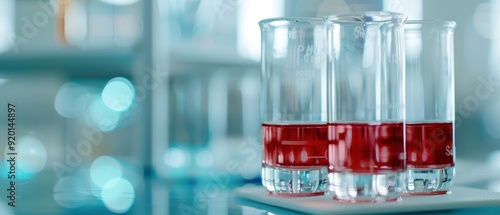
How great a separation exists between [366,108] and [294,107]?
204 millimetres

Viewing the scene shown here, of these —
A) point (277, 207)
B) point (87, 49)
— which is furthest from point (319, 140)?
point (87, 49)

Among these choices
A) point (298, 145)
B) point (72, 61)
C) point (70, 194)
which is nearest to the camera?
point (298, 145)

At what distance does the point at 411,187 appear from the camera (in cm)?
143

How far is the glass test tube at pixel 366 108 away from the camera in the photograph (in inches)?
49.2

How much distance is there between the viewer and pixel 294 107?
1.43 m

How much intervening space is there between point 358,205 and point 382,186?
0.20ft

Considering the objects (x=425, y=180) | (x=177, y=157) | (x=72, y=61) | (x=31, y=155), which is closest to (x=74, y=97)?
(x=31, y=155)

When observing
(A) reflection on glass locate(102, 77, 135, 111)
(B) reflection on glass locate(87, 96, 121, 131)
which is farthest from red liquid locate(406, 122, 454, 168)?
(B) reflection on glass locate(87, 96, 121, 131)

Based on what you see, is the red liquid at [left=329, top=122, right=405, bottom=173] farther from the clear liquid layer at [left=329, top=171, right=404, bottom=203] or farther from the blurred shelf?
the blurred shelf

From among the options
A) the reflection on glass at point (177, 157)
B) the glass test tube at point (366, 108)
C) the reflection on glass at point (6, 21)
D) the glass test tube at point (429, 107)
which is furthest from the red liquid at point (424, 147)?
the reflection on glass at point (6, 21)

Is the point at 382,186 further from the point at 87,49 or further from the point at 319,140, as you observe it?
the point at 87,49

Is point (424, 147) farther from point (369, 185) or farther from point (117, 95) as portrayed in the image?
point (117, 95)

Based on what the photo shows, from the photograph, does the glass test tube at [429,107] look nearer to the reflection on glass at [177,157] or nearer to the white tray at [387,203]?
the white tray at [387,203]

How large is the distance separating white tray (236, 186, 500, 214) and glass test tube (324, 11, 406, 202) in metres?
0.03
